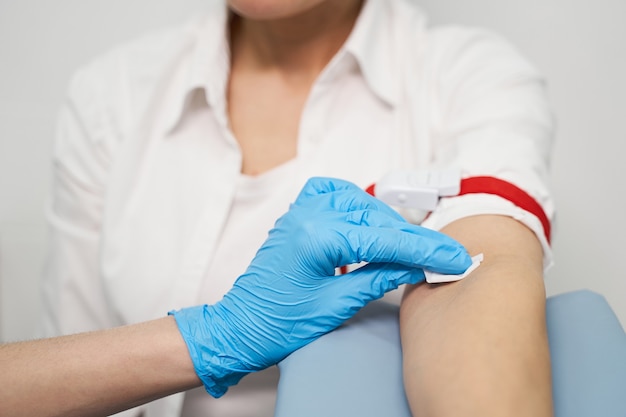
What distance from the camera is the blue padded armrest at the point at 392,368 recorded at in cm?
67

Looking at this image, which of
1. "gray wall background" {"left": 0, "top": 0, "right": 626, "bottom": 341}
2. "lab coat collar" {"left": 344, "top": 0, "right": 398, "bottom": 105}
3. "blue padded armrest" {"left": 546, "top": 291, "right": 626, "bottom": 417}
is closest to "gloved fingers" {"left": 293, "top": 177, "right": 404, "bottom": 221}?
"blue padded armrest" {"left": 546, "top": 291, "right": 626, "bottom": 417}

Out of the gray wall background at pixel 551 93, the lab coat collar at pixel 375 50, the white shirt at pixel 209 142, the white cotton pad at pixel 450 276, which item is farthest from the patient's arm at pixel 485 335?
the gray wall background at pixel 551 93

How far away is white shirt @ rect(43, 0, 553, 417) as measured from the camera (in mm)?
1097

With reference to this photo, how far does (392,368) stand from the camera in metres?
0.76

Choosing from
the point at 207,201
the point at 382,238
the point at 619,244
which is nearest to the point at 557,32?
the point at 619,244

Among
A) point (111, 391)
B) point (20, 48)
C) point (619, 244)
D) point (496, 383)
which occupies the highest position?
point (20, 48)

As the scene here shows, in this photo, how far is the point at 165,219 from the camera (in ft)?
3.86

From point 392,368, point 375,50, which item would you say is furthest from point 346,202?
point 375,50

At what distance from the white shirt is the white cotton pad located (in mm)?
232

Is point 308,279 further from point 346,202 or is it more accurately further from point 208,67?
point 208,67

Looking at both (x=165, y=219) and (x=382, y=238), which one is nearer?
(x=382, y=238)

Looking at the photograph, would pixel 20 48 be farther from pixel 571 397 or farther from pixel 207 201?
pixel 571 397

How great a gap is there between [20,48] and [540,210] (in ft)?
5.03

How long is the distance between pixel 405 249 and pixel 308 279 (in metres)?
0.13
